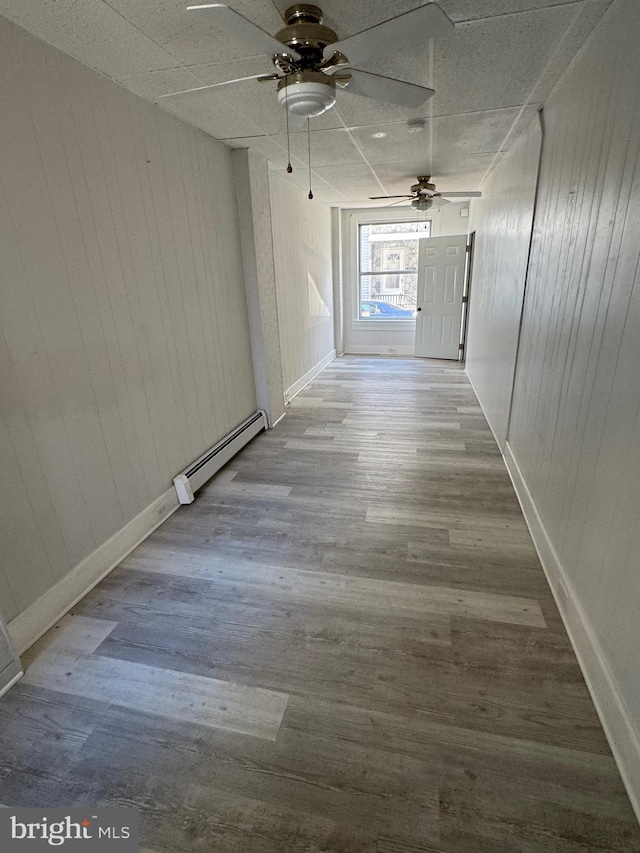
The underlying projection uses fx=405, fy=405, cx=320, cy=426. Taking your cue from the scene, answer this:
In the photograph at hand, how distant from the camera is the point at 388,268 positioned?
24.1ft

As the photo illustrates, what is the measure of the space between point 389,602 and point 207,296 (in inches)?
99.1

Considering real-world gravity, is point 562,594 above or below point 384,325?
below

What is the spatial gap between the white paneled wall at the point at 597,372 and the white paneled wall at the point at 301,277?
2.95m

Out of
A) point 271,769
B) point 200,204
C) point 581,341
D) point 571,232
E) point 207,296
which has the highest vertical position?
point 200,204

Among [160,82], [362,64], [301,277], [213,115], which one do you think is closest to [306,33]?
[362,64]

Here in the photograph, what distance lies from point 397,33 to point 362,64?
2.79 ft

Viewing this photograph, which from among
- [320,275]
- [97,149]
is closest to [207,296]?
[97,149]

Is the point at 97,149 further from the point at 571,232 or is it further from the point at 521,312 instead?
the point at 521,312

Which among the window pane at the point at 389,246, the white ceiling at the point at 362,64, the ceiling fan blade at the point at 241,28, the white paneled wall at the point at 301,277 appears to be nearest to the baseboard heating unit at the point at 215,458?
the white paneled wall at the point at 301,277

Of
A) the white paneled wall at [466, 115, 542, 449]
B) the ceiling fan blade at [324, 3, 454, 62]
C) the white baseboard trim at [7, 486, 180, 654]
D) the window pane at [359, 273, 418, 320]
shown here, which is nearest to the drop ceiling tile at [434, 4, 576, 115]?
the white paneled wall at [466, 115, 542, 449]

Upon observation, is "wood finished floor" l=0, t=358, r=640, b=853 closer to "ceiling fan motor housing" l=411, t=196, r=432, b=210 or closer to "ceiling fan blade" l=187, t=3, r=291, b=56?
"ceiling fan blade" l=187, t=3, r=291, b=56

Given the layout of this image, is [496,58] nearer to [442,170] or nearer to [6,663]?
[442,170]

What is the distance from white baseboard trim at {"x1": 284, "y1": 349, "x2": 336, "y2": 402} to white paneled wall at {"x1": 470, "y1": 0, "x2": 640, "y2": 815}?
125 inches

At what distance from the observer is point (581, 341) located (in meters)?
1.80
